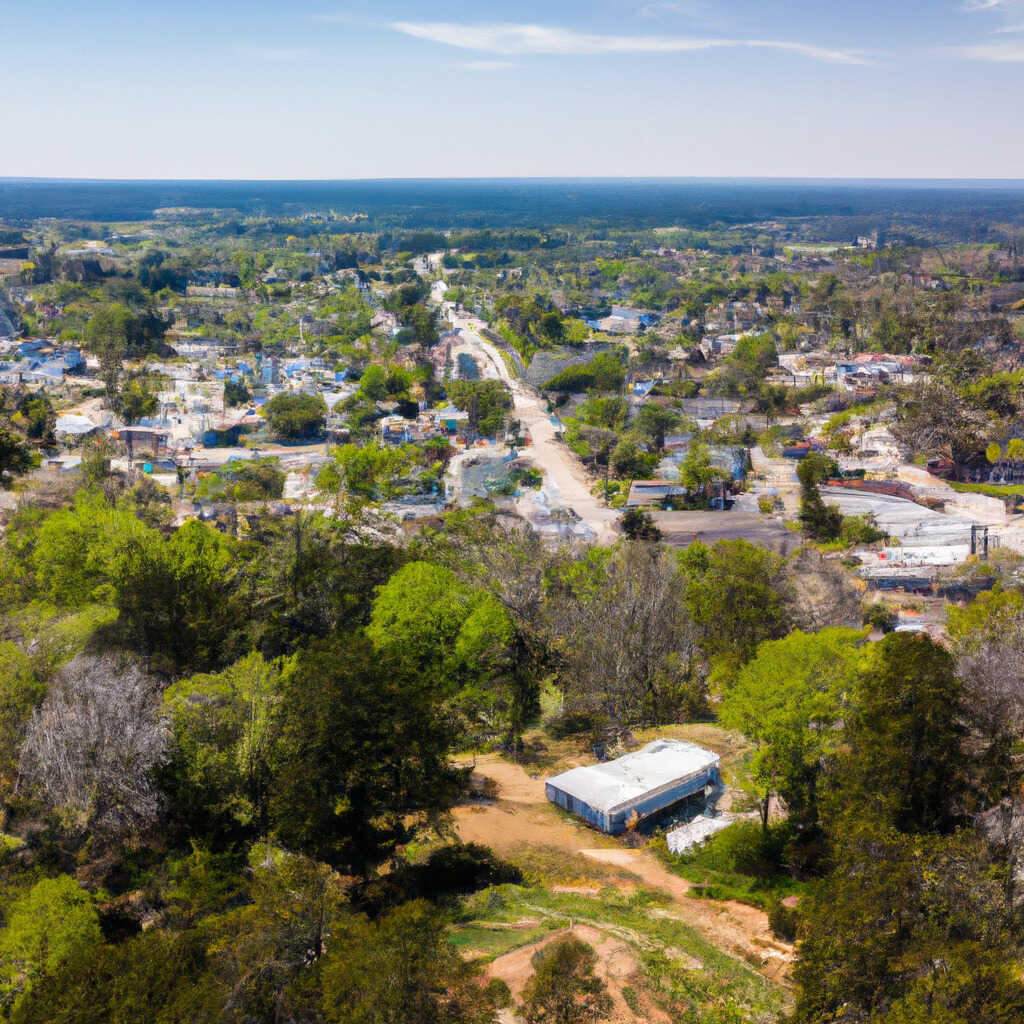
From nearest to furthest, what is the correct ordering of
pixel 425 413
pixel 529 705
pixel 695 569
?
pixel 529 705
pixel 695 569
pixel 425 413

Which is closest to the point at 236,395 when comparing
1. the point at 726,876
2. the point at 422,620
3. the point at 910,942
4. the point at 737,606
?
the point at 422,620

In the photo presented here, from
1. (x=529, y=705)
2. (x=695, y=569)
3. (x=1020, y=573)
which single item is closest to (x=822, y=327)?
(x=1020, y=573)

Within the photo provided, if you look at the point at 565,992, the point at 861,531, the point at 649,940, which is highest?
the point at 565,992

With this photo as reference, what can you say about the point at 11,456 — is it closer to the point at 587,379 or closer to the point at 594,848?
the point at 594,848

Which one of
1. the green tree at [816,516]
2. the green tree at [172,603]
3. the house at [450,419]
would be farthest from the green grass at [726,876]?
the house at [450,419]

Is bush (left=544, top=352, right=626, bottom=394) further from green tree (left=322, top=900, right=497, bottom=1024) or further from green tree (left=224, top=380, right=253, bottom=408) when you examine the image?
green tree (left=322, top=900, right=497, bottom=1024)

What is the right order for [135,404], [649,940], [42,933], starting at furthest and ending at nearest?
[135,404]
[649,940]
[42,933]

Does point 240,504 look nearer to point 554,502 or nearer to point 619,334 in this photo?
point 554,502
